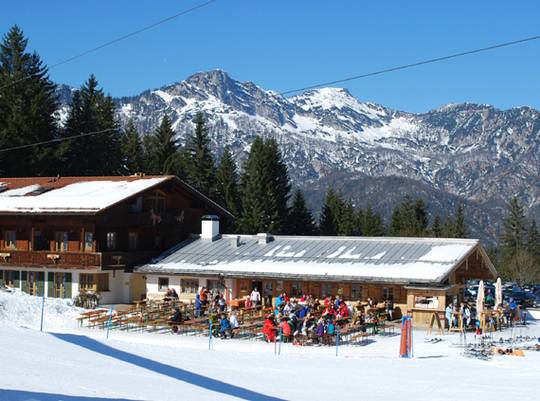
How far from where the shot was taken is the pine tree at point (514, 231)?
100188mm

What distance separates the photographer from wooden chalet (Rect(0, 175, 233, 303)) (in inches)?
1642

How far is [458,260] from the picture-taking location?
113 feet

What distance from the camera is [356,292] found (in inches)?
1407

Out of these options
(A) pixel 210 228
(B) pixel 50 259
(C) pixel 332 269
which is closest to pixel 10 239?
(B) pixel 50 259

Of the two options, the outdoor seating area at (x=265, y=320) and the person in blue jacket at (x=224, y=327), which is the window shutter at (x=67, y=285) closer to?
the outdoor seating area at (x=265, y=320)

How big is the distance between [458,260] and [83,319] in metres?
15.8

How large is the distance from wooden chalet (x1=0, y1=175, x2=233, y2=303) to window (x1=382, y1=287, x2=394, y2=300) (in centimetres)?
1423

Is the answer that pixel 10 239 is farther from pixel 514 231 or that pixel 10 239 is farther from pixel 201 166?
pixel 514 231

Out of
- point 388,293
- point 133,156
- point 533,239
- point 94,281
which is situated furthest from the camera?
point 533,239

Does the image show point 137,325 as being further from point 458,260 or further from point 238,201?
point 238,201

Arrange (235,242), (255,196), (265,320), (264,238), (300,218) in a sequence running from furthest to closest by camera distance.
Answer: (300,218) → (255,196) → (235,242) → (264,238) → (265,320)

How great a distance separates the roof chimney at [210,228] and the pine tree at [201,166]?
93.4 feet

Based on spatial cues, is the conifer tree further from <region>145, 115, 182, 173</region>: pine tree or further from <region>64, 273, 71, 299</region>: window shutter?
<region>64, 273, 71, 299</region>: window shutter

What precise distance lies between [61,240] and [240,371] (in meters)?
24.9
